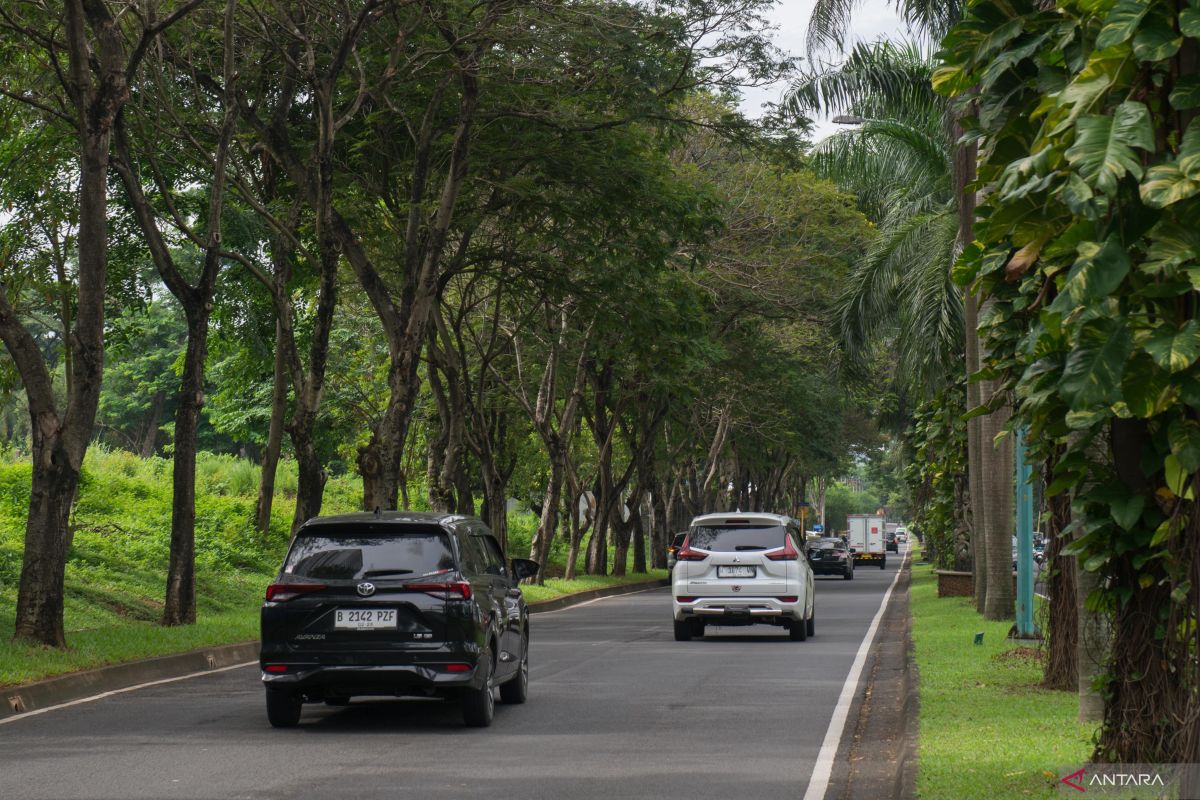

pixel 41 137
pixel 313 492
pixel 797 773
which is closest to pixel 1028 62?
pixel 797 773

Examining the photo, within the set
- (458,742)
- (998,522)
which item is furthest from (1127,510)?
(998,522)

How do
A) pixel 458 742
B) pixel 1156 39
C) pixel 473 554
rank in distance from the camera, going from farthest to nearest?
pixel 473 554 < pixel 458 742 < pixel 1156 39

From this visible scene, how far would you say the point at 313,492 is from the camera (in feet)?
71.0

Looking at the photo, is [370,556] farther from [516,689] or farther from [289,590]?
[516,689]

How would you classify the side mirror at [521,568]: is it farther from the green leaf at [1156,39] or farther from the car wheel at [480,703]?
the green leaf at [1156,39]

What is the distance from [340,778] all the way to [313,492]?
1281cm

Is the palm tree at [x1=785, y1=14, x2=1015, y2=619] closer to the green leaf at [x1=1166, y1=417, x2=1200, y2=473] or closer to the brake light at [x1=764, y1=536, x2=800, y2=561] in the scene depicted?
the brake light at [x1=764, y1=536, x2=800, y2=561]

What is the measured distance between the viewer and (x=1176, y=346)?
582 centimetres

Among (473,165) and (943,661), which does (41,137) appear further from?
(943,661)

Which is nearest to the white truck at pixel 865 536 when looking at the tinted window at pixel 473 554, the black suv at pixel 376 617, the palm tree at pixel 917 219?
the palm tree at pixel 917 219

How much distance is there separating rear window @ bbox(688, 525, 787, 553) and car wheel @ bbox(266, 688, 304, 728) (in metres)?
10.2

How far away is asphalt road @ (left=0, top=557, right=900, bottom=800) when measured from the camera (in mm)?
8875

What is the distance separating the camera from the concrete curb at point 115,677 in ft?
41.8

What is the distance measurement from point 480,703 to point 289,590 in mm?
1685
